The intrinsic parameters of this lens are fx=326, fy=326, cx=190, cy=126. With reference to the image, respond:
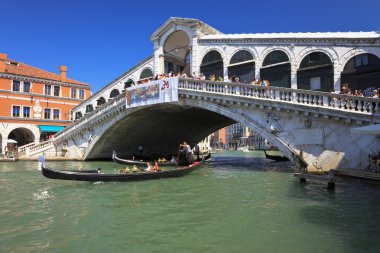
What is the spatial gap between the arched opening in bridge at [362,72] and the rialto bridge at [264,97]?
4 cm

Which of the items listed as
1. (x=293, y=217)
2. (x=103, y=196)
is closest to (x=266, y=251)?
(x=293, y=217)

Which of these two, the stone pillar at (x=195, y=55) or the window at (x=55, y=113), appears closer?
the stone pillar at (x=195, y=55)

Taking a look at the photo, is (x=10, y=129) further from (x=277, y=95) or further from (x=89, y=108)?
(x=277, y=95)

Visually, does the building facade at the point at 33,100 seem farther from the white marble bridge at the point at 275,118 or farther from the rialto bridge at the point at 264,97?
the white marble bridge at the point at 275,118

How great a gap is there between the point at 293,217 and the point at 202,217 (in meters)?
1.78

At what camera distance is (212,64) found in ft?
59.2

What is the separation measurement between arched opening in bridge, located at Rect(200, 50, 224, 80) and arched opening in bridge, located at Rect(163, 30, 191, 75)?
8.49 feet

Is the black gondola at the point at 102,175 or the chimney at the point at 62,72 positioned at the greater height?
the chimney at the point at 62,72

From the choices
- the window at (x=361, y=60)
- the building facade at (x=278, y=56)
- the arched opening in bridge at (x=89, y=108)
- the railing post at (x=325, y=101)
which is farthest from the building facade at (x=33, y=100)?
the window at (x=361, y=60)

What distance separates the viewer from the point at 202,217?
6484 mm

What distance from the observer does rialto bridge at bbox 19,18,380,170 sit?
11445 mm

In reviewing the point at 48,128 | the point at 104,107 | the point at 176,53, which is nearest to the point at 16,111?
the point at 48,128

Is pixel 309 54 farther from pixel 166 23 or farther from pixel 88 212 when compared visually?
pixel 88 212

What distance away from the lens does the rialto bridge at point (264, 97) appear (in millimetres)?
11445
